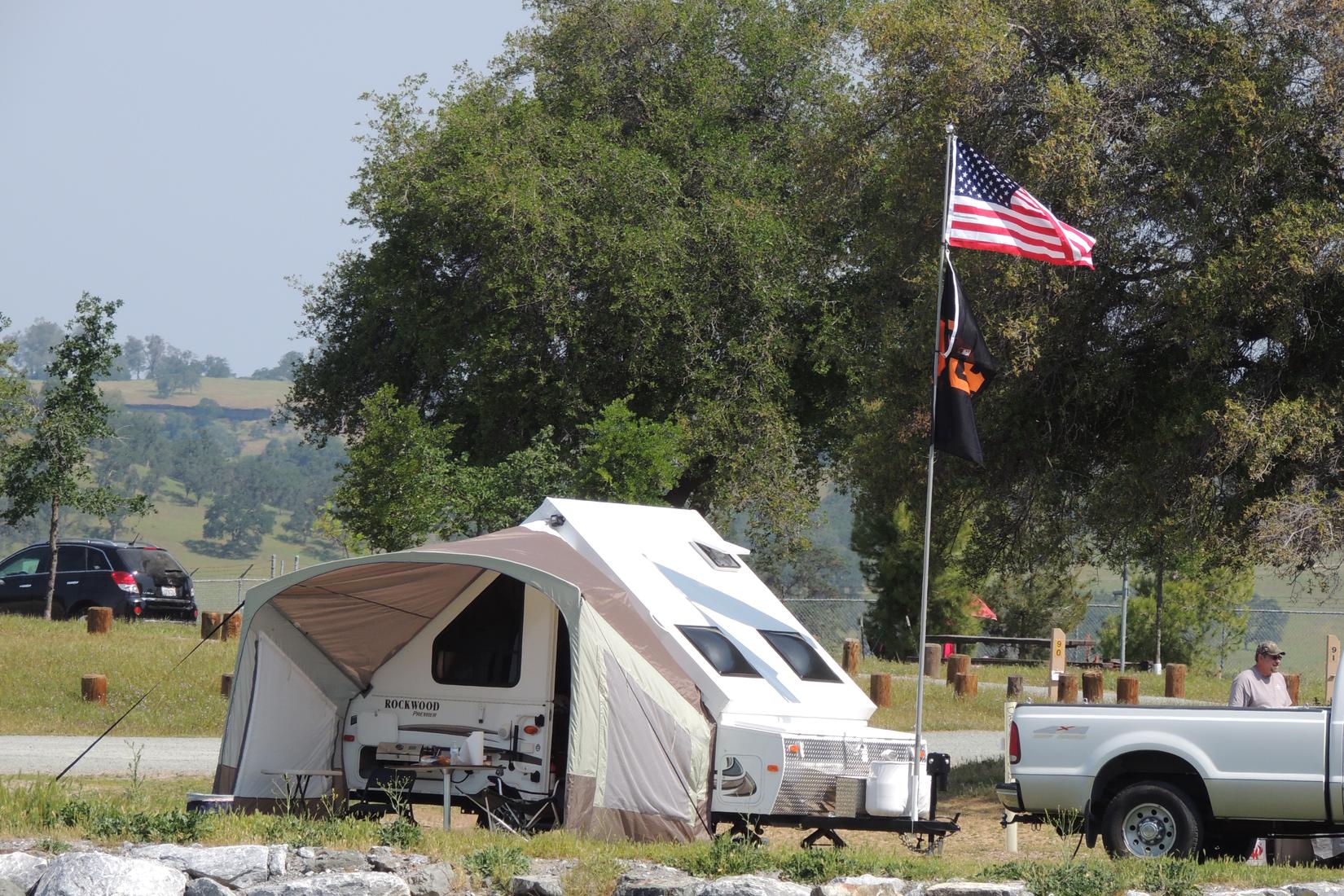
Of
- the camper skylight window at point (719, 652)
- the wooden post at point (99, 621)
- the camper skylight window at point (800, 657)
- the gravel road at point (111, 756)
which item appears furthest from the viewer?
the wooden post at point (99, 621)

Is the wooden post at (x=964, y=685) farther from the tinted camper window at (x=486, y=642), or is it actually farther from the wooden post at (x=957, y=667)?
the tinted camper window at (x=486, y=642)

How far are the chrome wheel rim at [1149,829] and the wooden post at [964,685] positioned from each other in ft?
42.1

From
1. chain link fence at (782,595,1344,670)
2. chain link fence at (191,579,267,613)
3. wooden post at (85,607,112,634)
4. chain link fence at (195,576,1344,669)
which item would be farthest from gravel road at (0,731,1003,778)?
chain link fence at (191,579,267,613)

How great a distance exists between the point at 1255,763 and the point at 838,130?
11.9 metres

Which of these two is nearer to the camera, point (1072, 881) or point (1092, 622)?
point (1072, 881)

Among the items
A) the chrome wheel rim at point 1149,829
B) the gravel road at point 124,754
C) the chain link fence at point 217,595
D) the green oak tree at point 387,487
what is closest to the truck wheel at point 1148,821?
the chrome wheel rim at point 1149,829

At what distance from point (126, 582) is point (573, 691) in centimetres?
1895

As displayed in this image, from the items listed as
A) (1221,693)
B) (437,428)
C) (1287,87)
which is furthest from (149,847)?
(1221,693)

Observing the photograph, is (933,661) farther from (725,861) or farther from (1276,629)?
(725,861)

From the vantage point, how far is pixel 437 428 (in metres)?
29.9

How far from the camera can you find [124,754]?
1728 cm

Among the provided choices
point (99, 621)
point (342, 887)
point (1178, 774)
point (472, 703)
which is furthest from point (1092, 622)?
point (342, 887)

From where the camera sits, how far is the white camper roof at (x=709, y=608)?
1162 cm

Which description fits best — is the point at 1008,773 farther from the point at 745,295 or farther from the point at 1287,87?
the point at 745,295
